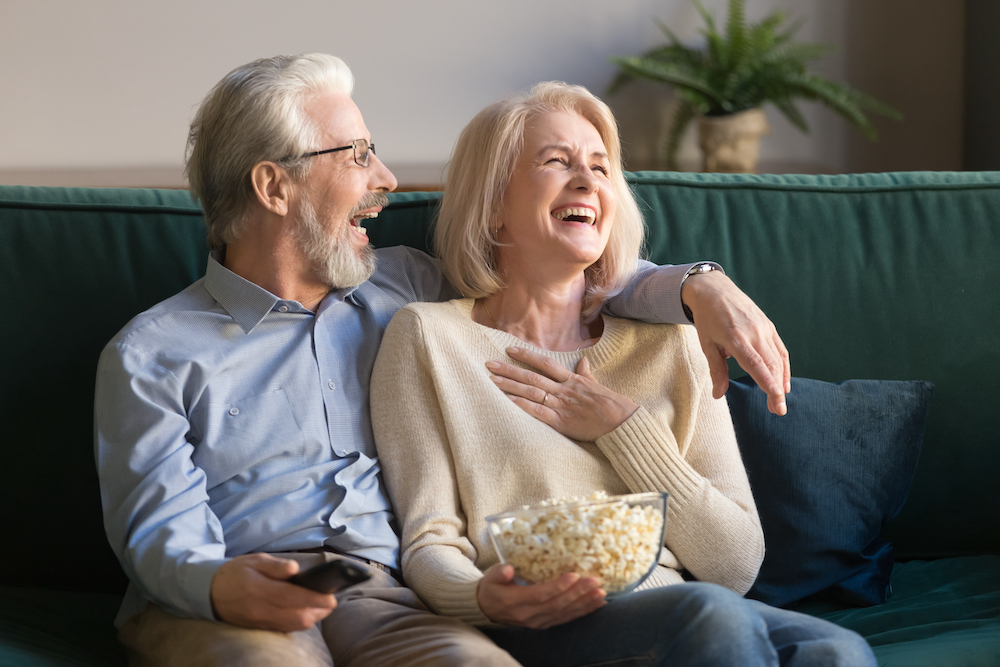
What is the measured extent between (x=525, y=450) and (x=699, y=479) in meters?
0.26

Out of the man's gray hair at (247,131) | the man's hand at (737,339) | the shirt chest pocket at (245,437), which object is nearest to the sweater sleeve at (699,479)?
the man's hand at (737,339)

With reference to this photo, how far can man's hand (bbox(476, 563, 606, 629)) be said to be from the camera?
936 mm

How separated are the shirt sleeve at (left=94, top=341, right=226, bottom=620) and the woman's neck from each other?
544mm

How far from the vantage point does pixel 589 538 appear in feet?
3.03

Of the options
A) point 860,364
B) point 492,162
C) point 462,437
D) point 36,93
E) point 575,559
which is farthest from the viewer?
point 36,93

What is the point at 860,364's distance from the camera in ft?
5.42

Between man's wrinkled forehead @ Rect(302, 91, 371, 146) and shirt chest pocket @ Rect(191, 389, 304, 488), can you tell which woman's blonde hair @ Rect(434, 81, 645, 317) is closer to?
man's wrinkled forehead @ Rect(302, 91, 371, 146)

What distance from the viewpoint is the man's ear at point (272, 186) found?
1436 millimetres

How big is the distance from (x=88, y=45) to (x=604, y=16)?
6.18ft

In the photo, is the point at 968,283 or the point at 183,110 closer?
the point at 968,283

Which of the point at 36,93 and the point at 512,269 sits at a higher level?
the point at 36,93

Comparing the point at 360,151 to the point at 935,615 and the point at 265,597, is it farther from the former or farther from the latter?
the point at 935,615

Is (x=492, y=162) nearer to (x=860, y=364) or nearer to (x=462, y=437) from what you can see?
(x=462, y=437)

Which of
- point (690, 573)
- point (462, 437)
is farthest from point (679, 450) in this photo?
point (462, 437)
